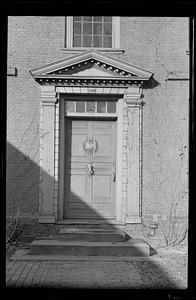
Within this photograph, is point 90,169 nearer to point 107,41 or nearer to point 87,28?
point 107,41

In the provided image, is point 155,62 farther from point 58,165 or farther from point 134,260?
point 134,260

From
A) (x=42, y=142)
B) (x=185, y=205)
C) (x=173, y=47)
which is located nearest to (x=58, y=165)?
(x=42, y=142)

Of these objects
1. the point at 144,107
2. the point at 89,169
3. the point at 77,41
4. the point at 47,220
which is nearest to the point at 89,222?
the point at 47,220

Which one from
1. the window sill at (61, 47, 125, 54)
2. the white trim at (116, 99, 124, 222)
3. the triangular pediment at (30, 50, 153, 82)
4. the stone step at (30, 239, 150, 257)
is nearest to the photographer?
the stone step at (30, 239, 150, 257)

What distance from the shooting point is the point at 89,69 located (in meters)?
8.47

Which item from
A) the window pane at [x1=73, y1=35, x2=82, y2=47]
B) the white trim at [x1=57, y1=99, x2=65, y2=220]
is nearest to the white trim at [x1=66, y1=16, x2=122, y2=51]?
the window pane at [x1=73, y1=35, x2=82, y2=47]

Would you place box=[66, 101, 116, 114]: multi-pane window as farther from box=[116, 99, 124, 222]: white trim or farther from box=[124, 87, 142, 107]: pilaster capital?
box=[124, 87, 142, 107]: pilaster capital

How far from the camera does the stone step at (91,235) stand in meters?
7.73

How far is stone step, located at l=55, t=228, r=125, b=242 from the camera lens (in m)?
7.73

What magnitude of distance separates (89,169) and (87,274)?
3084 mm

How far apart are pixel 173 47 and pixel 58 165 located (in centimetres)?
359

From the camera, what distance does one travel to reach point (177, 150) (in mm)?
8586

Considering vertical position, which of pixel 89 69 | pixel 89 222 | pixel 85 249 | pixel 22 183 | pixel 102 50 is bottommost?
pixel 85 249
